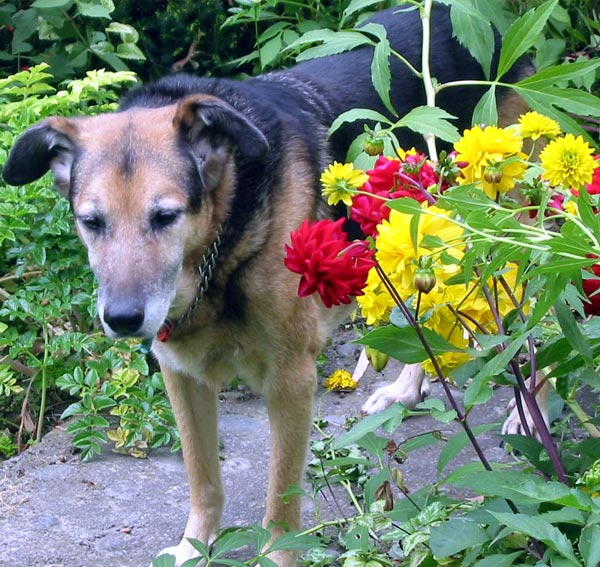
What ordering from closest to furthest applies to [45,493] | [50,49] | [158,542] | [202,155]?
[202,155] → [158,542] → [45,493] → [50,49]

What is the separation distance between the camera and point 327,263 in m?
1.91

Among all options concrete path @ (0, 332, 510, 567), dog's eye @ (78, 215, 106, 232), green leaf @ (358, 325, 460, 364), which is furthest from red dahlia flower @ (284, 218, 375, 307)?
concrete path @ (0, 332, 510, 567)

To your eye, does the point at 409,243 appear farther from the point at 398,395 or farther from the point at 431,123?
the point at 398,395

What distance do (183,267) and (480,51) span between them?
1.13 meters

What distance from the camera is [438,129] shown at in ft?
7.47

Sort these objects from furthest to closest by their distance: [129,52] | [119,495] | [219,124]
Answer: [129,52]
[119,495]
[219,124]

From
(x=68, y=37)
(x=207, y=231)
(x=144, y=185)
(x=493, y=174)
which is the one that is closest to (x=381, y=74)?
(x=493, y=174)

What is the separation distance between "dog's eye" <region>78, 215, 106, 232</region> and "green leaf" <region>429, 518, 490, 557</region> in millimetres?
1272

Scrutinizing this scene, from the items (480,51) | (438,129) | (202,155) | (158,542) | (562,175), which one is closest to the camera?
(562,175)

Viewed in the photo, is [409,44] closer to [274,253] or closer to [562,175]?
[274,253]

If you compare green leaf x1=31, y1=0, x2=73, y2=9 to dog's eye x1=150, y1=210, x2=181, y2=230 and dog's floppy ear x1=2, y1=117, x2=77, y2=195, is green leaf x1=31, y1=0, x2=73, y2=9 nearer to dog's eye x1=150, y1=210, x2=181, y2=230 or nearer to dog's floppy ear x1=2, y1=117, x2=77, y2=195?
dog's floppy ear x1=2, y1=117, x2=77, y2=195

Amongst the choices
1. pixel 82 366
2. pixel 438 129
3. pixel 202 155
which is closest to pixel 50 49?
pixel 82 366

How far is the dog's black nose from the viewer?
2.60 m

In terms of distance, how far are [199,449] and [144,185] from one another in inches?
42.5
